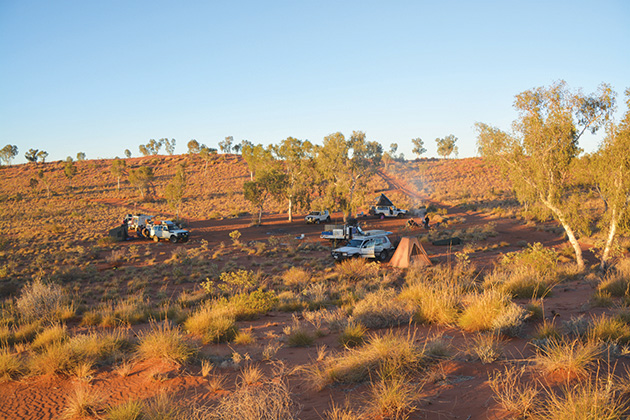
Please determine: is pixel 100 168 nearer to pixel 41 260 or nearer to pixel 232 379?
pixel 41 260

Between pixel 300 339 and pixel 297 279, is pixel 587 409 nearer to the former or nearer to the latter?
pixel 300 339

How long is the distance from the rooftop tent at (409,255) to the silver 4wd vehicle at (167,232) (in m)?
20.6

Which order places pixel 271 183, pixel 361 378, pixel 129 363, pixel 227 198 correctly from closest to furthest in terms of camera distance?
1. pixel 361 378
2. pixel 129 363
3. pixel 271 183
4. pixel 227 198

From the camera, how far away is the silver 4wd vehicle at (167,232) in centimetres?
3306

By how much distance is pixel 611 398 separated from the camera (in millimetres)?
3939

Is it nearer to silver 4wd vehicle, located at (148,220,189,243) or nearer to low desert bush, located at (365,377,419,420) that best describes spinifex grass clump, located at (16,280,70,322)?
low desert bush, located at (365,377,419,420)

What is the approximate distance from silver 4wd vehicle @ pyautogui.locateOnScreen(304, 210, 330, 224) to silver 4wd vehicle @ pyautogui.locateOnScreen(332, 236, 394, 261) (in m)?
22.7

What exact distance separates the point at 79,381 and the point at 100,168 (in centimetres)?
10555

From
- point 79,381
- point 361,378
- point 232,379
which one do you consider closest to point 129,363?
point 79,381

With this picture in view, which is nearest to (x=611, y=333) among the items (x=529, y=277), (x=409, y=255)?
(x=529, y=277)

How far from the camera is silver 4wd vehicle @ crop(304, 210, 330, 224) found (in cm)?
4506

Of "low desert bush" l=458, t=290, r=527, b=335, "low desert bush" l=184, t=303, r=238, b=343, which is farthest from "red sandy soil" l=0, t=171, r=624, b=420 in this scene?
"low desert bush" l=184, t=303, r=238, b=343

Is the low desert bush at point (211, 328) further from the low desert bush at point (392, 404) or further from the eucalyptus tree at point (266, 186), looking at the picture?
the eucalyptus tree at point (266, 186)

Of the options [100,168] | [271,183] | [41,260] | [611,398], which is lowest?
[41,260]
